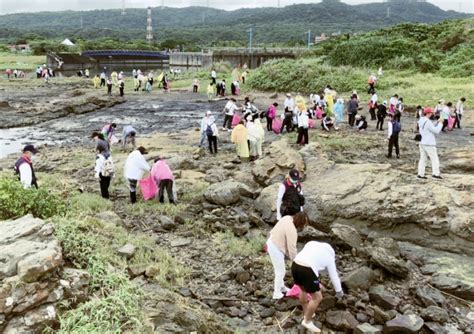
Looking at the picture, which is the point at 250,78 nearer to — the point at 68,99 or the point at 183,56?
the point at 68,99

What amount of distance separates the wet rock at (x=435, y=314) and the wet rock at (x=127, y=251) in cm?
458

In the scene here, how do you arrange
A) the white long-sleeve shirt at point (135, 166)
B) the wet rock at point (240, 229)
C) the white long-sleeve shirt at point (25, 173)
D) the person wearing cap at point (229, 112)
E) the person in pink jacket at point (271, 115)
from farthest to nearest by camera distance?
1. the person wearing cap at point (229, 112)
2. the person in pink jacket at point (271, 115)
3. the white long-sleeve shirt at point (135, 166)
4. the wet rock at point (240, 229)
5. the white long-sleeve shirt at point (25, 173)

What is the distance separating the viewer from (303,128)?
16.8 meters

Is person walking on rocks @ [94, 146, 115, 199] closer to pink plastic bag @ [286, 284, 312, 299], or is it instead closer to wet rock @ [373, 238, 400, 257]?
pink plastic bag @ [286, 284, 312, 299]

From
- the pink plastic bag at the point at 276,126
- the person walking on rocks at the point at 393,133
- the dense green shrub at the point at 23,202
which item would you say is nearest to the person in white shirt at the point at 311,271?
the dense green shrub at the point at 23,202

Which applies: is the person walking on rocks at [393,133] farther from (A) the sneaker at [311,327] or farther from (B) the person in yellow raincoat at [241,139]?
(A) the sneaker at [311,327]

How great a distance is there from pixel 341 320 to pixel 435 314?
4.78ft

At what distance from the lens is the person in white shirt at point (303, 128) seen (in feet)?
54.6

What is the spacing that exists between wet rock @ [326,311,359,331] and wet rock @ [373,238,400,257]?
2190 mm

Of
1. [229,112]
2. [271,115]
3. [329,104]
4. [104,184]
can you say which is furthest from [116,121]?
[104,184]

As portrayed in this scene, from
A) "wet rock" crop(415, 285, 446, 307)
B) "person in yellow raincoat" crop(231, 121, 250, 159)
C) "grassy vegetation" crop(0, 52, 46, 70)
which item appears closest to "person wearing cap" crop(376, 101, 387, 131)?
"person in yellow raincoat" crop(231, 121, 250, 159)

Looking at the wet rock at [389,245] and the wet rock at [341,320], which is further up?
the wet rock at [389,245]

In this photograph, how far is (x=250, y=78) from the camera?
39219 mm

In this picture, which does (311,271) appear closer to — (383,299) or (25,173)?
(383,299)
